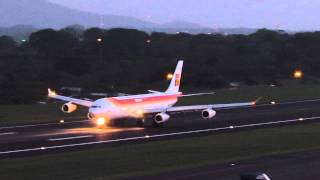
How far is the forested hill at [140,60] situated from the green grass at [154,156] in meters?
38.9

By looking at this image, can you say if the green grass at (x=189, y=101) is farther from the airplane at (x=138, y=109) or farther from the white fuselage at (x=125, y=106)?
the white fuselage at (x=125, y=106)

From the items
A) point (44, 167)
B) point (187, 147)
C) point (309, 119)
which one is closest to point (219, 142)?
point (187, 147)

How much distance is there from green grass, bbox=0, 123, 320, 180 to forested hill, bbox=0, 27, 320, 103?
38883 millimetres

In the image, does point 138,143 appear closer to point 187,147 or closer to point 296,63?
point 187,147

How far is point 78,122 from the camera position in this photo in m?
49.8

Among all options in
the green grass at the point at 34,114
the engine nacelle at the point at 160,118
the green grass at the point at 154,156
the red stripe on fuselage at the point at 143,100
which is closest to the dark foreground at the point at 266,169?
the green grass at the point at 154,156

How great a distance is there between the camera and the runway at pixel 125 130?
35594 millimetres

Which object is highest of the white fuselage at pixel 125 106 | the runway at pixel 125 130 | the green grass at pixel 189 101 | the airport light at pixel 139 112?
the white fuselage at pixel 125 106

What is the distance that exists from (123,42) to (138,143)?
94.0 m

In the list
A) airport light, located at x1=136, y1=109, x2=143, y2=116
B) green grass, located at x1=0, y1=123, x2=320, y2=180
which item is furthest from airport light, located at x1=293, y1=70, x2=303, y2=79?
green grass, located at x1=0, y1=123, x2=320, y2=180

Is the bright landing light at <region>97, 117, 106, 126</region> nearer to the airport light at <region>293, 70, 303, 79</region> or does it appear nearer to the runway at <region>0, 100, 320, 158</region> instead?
the runway at <region>0, 100, 320, 158</region>

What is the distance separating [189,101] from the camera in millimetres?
66500

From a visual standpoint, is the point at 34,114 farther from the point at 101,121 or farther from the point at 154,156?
the point at 154,156

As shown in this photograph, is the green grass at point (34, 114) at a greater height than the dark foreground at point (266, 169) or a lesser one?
lesser
